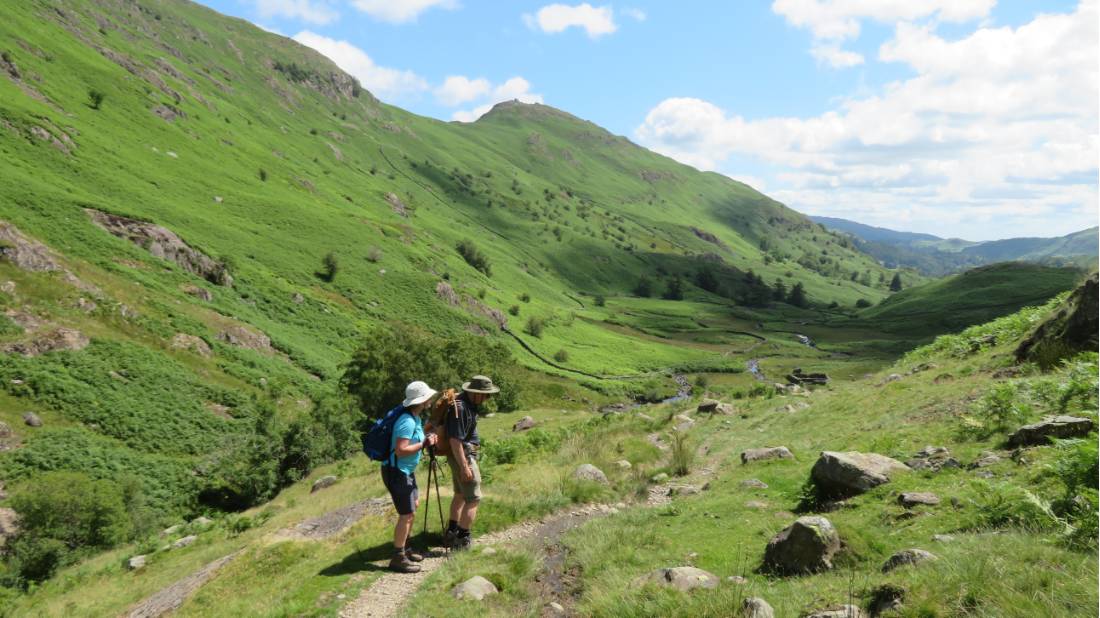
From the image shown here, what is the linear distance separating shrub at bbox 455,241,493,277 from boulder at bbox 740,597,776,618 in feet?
512

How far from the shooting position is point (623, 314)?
193 meters

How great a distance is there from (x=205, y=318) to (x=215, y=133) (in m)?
115

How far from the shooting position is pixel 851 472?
12648mm

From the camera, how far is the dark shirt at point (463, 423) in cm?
1212

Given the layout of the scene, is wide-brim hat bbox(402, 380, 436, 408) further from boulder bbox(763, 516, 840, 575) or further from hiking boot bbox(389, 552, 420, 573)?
boulder bbox(763, 516, 840, 575)

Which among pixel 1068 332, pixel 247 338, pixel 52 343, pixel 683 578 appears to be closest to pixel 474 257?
pixel 247 338

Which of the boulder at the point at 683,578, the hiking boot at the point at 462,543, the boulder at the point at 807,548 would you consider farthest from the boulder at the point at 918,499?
the hiking boot at the point at 462,543

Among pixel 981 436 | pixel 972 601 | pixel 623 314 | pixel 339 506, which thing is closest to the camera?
pixel 972 601

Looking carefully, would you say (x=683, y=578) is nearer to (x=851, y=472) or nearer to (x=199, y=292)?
(x=851, y=472)

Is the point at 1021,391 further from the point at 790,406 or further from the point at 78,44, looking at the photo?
the point at 78,44

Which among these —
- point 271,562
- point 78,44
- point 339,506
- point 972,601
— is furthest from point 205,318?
point 78,44

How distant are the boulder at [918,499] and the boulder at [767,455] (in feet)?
23.3

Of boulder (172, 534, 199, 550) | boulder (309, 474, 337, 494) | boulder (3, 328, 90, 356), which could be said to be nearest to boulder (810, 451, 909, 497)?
boulder (172, 534, 199, 550)

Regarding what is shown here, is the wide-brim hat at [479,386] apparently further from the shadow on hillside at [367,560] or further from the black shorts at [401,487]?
the shadow on hillside at [367,560]
